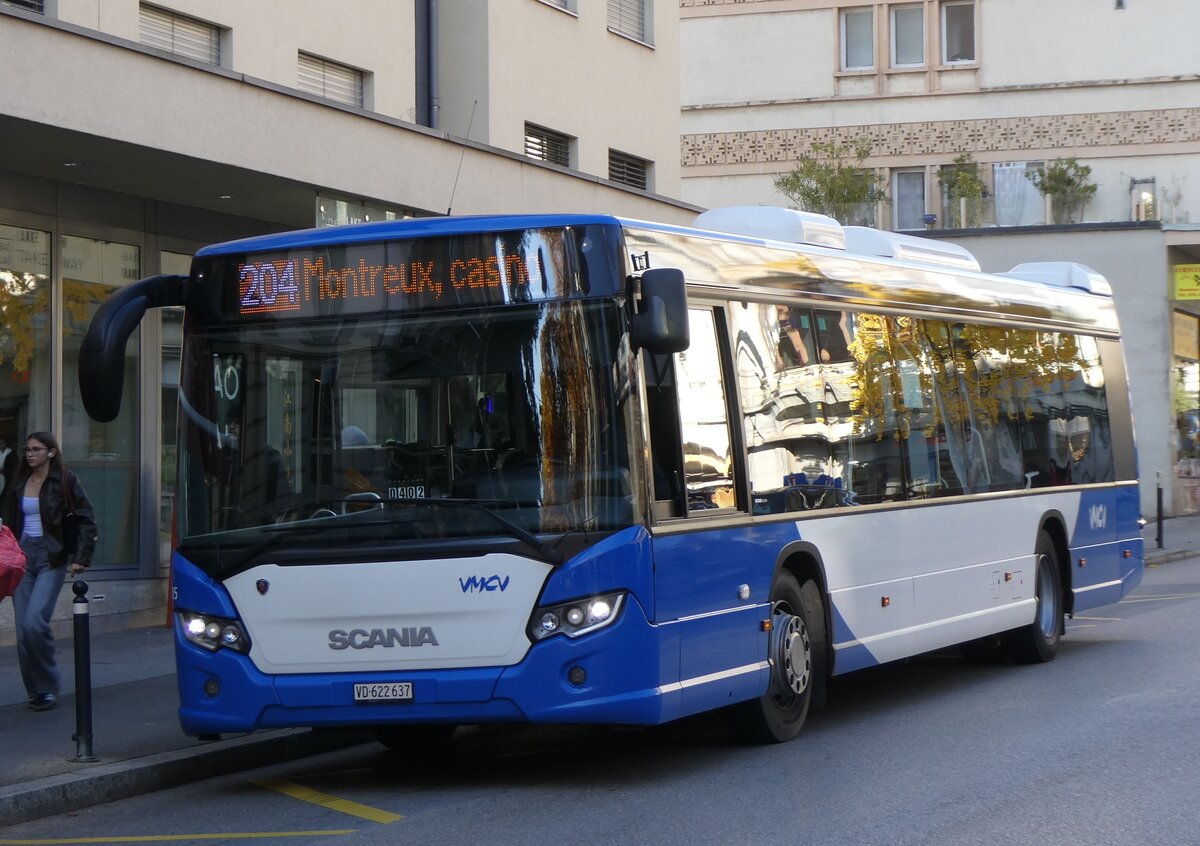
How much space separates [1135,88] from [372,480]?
32.5 meters

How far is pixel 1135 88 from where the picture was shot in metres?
37.3

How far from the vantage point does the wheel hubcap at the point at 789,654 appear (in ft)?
Result: 31.0

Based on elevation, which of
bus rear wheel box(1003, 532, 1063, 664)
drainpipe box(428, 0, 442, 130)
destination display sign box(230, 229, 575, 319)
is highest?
drainpipe box(428, 0, 442, 130)

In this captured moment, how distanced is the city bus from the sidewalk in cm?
57

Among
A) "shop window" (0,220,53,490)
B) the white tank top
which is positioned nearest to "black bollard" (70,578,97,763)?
the white tank top

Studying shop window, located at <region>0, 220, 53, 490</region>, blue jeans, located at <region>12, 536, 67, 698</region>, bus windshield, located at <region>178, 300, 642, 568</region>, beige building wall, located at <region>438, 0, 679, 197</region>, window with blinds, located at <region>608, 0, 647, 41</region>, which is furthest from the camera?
window with blinds, located at <region>608, 0, 647, 41</region>

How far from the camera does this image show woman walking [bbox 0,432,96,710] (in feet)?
36.5

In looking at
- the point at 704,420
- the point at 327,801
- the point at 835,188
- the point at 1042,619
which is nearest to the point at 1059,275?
the point at 1042,619

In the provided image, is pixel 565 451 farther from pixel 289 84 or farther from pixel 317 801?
pixel 289 84

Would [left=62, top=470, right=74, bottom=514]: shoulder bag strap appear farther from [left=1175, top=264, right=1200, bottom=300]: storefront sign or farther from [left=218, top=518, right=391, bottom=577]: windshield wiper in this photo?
[left=1175, top=264, right=1200, bottom=300]: storefront sign

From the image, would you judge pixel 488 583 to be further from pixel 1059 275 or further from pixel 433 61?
pixel 433 61

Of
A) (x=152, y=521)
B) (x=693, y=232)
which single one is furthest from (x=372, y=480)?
(x=152, y=521)

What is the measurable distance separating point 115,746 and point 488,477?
9.96 feet

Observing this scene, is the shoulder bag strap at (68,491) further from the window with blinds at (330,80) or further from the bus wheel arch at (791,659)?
the window with blinds at (330,80)
